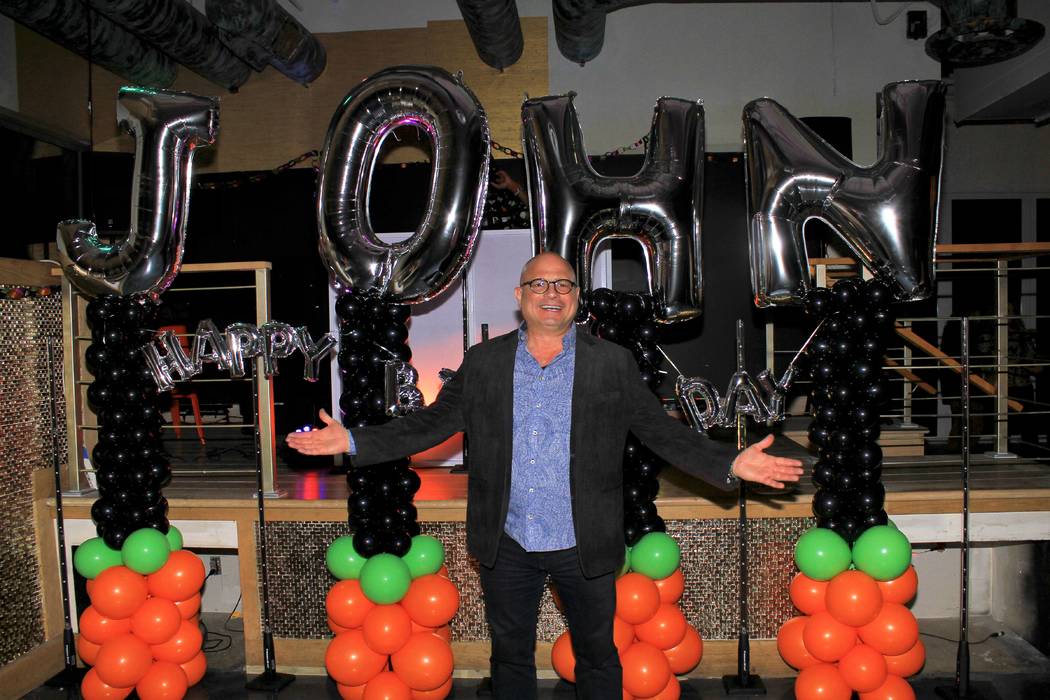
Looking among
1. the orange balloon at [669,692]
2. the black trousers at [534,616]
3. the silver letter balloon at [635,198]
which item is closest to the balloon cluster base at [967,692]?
the orange balloon at [669,692]

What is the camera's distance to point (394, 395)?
11.0 feet

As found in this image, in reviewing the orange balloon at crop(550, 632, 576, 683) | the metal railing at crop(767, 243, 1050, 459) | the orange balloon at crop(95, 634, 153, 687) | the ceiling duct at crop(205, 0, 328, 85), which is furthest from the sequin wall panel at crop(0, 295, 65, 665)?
the metal railing at crop(767, 243, 1050, 459)

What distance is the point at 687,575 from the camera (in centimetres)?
357

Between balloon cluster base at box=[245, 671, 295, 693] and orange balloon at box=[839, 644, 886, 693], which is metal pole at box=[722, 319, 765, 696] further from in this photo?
balloon cluster base at box=[245, 671, 295, 693]

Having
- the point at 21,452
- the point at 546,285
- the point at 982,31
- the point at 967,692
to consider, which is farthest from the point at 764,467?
the point at 982,31

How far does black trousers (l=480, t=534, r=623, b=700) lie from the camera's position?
2354 mm

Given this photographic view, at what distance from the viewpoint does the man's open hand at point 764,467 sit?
2.23 meters

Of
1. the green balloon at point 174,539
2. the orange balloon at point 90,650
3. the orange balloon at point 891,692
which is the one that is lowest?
the orange balloon at point 891,692

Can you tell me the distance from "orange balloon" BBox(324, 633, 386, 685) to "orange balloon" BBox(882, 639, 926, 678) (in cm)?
199

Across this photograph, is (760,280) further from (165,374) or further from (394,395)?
(165,374)

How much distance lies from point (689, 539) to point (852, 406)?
93 cm

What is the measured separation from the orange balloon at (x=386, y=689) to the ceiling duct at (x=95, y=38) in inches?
157

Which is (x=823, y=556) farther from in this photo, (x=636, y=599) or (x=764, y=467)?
(x=764, y=467)

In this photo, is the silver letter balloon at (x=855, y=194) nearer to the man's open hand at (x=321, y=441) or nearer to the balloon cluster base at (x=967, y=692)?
the balloon cluster base at (x=967, y=692)
